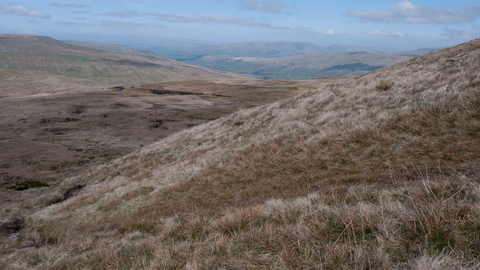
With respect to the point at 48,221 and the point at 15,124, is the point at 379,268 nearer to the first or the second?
the point at 48,221

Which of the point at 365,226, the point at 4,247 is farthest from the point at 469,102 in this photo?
the point at 4,247

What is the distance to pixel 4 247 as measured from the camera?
1223 centimetres

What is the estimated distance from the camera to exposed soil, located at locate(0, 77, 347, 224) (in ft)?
98.5

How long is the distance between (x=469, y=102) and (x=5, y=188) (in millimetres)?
41703

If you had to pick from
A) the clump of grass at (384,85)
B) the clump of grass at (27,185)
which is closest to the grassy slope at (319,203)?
the clump of grass at (384,85)

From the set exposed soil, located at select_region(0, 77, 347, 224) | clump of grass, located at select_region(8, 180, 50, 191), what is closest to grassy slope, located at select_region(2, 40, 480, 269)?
clump of grass, located at select_region(8, 180, 50, 191)

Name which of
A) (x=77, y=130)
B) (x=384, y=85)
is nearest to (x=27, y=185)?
(x=77, y=130)

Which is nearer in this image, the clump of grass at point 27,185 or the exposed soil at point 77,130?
the clump of grass at point 27,185

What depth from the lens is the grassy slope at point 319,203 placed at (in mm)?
3273

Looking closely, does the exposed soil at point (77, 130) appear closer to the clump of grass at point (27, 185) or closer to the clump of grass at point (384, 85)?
the clump of grass at point (27, 185)

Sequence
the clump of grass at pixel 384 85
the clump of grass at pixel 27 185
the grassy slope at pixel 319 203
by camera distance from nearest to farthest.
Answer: the grassy slope at pixel 319 203
the clump of grass at pixel 384 85
the clump of grass at pixel 27 185

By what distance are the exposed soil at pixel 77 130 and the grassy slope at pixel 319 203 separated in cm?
1714

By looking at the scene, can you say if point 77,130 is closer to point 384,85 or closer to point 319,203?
point 384,85

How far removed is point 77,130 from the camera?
52875 millimetres
